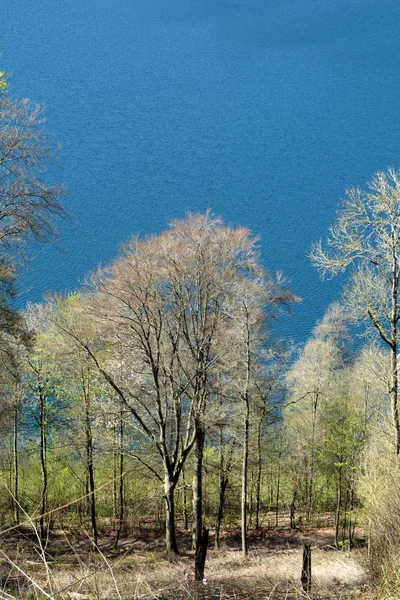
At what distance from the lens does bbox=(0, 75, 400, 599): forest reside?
34.9ft

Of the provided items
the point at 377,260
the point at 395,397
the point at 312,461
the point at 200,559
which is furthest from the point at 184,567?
the point at 312,461

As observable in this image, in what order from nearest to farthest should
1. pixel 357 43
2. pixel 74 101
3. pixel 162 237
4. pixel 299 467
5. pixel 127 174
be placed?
pixel 162 237
pixel 299 467
pixel 127 174
pixel 74 101
pixel 357 43

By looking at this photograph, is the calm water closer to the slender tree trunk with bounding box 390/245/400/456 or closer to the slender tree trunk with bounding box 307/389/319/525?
the slender tree trunk with bounding box 307/389/319/525

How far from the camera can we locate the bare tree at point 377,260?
12.5 metres

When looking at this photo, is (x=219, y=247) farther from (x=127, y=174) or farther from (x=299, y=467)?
(x=127, y=174)

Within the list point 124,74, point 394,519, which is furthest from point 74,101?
point 394,519

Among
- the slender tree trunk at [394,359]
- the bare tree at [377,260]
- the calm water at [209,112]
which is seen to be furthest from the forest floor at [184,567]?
the calm water at [209,112]

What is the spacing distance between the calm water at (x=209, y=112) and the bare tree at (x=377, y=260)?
43.1m

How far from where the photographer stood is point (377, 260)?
499 inches

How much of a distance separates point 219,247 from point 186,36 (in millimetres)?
118776

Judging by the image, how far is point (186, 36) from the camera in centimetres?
12006

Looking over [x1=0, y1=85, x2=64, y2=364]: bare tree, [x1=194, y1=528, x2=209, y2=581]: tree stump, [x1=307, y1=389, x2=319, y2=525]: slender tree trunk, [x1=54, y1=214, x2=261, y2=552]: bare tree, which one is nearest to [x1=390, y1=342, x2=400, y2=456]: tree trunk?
[x1=54, y1=214, x2=261, y2=552]: bare tree

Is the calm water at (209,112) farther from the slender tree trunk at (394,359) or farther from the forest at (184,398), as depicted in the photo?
the slender tree trunk at (394,359)

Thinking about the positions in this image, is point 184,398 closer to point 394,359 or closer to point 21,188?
point 394,359
